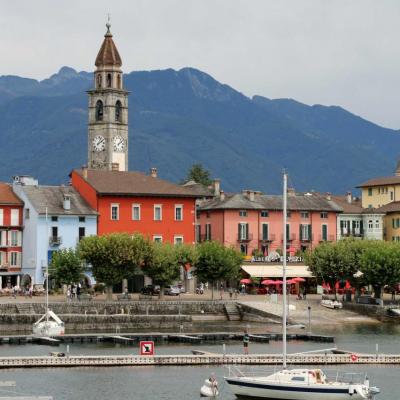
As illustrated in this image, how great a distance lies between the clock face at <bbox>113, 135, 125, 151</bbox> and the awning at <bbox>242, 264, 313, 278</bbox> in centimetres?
3873

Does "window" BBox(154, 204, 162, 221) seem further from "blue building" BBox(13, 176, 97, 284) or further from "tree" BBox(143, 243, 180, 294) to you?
"tree" BBox(143, 243, 180, 294)

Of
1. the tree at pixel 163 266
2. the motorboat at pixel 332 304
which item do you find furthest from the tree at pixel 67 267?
the motorboat at pixel 332 304

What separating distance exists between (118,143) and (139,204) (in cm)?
3813

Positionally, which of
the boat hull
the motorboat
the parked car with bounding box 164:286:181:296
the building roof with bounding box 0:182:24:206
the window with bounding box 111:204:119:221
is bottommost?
the boat hull

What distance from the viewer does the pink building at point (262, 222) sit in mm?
142000

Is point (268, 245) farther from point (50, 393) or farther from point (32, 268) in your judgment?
point (50, 393)

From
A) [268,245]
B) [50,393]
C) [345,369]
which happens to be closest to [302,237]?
[268,245]

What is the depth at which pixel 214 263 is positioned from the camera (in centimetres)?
12350

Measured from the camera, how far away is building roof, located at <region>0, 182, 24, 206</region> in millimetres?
126044

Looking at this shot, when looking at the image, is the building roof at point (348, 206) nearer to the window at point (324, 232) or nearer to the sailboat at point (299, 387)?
the window at point (324, 232)

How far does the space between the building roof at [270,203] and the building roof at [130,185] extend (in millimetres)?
8235

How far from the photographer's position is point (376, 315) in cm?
11612

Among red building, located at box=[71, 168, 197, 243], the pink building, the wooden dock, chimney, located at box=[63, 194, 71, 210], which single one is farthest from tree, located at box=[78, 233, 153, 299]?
the wooden dock

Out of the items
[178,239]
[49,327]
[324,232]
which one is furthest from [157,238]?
[49,327]
